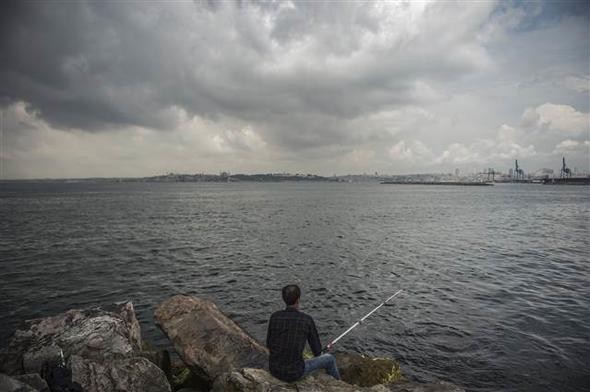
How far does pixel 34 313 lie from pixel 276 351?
17.6m

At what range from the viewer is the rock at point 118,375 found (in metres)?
8.72

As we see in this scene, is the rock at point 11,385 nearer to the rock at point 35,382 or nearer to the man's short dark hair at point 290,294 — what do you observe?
the rock at point 35,382

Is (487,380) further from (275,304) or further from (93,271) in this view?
(93,271)

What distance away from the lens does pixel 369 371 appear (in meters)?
10.2

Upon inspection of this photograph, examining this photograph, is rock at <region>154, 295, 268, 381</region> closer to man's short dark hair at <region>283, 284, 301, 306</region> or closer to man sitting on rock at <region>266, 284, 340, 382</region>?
man sitting on rock at <region>266, 284, 340, 382</region>

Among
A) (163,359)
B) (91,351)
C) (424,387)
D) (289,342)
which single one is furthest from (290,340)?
(91,351)

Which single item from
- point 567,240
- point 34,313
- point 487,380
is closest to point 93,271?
point 34,313

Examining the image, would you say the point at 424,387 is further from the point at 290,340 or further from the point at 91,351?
the point at 91,351

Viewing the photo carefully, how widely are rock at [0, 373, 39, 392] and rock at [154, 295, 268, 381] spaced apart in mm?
4127

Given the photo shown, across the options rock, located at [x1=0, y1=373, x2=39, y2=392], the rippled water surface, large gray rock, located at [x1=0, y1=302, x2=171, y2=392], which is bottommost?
→ the rippled water surface

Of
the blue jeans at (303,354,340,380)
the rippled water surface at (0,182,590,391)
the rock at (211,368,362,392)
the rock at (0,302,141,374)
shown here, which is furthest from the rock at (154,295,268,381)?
the rippled water surface at (0,182,590,391)

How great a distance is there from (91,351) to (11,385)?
3.36m

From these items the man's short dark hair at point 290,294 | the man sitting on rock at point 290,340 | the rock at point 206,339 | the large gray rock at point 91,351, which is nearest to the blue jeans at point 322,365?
the man sitting on rock at point 290,340

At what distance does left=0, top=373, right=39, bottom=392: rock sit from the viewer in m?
6.91
